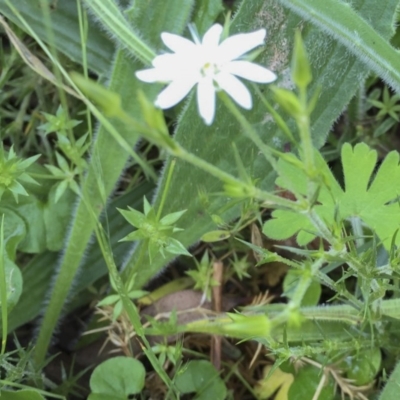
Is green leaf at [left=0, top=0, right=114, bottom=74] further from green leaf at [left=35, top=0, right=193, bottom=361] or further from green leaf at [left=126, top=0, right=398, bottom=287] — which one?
green leaf at [left=126, top=0, right=398, bottom=287]

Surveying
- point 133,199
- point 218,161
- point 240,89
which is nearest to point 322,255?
point 240,89

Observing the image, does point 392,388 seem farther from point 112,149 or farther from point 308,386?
point 112,149

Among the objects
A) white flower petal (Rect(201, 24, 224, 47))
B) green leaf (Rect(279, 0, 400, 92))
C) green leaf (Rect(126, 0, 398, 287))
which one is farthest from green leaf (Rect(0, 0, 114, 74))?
white flower petal (Rect(201, 24, 224, 47))

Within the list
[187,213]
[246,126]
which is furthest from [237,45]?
[187,213]

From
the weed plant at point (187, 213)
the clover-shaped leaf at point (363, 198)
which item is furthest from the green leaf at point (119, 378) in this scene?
the clover-shaped leaf at point (363, 198)

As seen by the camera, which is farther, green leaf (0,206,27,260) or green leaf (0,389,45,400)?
green leaf (0,206,27,260)

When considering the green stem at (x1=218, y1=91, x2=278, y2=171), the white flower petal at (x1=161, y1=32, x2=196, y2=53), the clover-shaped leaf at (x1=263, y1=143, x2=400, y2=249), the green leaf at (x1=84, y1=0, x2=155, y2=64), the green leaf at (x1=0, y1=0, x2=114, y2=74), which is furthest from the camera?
the green leaf at (x1=0, y1=0, x2=114, y2=74)
